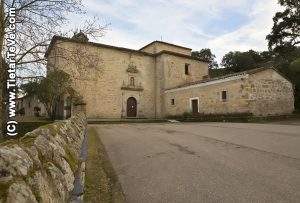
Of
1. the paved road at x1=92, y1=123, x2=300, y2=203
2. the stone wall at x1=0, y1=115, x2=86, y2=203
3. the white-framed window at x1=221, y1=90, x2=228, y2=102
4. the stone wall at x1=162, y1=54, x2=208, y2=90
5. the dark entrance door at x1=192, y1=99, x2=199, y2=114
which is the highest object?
the stone wall at x1=162, y1=54, x2=208, y2=90

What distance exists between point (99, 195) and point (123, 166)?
2.30 metres

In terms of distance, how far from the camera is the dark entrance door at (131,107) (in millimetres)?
31427

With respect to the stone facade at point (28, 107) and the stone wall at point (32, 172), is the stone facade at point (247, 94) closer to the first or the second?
the stone facade at point (28, 107)

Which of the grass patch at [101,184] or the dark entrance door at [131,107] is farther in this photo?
the dark entrance door at [131,107]

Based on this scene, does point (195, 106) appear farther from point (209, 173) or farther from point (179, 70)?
point (209, 173)

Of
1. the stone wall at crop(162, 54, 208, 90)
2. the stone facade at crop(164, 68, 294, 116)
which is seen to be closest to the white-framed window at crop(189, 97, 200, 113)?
the stone facade at crop(164, 68, 294, 116)

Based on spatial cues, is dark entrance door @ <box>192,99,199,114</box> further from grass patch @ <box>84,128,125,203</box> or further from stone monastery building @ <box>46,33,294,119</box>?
grass patch @ <box>84,128,125,203</box>

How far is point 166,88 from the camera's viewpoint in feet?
107

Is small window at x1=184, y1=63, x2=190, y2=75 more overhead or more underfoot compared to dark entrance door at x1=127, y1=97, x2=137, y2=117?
more overhead

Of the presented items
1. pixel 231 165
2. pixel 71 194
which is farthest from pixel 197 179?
pixel 71 194

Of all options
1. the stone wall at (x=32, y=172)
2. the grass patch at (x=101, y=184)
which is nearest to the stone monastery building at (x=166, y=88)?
the grass patch at (x=101, y=184)

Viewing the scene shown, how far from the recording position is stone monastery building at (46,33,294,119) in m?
23.8

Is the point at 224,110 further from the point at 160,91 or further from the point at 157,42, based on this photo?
the point at 157,42

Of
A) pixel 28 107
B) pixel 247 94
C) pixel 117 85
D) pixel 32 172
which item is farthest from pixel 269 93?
pixel 28 107
